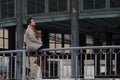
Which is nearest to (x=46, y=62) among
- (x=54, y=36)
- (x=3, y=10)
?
(x=3, y=10)

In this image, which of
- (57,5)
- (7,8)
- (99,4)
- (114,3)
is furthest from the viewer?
(7,8)

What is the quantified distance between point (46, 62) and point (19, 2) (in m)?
11.6

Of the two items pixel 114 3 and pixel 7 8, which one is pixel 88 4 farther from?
pixel 7 8

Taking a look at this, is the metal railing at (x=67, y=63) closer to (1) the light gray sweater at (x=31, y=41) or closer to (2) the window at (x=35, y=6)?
(1) the light gray sweater at (x=31, y=41)

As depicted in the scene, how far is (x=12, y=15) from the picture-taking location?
22781 millimetres

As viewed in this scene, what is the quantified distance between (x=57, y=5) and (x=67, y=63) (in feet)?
37.1

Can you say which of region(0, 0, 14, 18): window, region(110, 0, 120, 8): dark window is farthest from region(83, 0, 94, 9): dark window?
region(0, 0, 14, 18): window

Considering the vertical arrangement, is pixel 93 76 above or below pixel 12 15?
below

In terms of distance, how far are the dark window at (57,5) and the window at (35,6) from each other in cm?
49

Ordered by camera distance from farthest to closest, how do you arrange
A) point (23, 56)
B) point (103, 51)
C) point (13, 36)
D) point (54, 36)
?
point (54, 36)
point (13, 36)
point (23, 56)
point (103, 51)

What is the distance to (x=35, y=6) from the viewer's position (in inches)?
892

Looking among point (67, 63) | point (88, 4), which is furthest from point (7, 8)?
point (67, 63)

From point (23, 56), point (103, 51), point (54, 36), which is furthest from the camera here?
point (54, 36)

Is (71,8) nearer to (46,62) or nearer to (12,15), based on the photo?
(12,15)
